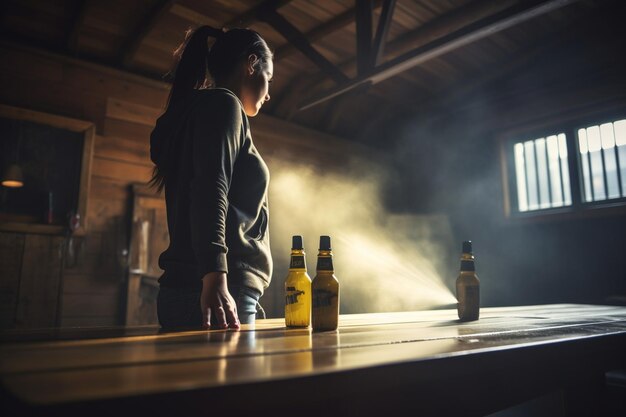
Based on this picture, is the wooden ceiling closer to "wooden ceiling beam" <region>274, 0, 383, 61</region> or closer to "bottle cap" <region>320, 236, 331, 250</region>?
"wooden ceiling beam" <region>274, 0, 383, 61</region>

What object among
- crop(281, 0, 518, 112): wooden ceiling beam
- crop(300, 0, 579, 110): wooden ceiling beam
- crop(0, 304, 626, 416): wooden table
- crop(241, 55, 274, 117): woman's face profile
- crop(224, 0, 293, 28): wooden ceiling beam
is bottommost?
crop(0, 304, 626, 416): wooden table

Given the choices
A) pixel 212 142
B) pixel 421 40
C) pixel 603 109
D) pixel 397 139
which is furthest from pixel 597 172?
pixel 212 142

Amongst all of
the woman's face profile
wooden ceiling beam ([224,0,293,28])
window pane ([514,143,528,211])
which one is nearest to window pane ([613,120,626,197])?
window pane ([514,143,528,211])

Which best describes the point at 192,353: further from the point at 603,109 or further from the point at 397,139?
the point at 397,139

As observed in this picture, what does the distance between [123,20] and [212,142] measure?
3654 mm

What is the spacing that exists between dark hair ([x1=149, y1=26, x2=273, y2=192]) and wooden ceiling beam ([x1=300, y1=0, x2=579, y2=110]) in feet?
7.93

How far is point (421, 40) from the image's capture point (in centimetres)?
466

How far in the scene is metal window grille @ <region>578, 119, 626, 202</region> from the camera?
14.8ft

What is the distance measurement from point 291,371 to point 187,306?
0.72 m

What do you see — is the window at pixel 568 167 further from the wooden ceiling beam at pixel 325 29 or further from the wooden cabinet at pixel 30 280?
the wooden cabinet at pixel 30 280

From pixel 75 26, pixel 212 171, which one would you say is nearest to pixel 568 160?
pixel 212 171

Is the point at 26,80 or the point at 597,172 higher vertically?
the point at 26,80

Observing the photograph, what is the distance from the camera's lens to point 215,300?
1.11 metres

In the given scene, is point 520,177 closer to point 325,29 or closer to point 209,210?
point 325,29
